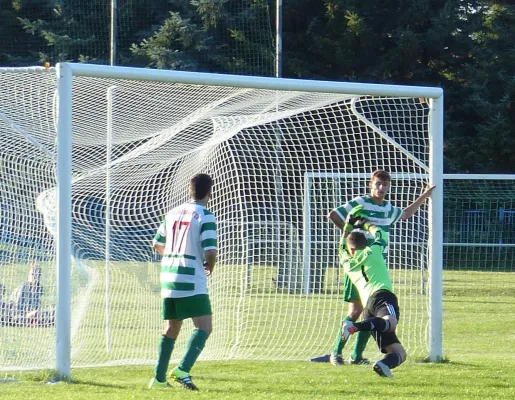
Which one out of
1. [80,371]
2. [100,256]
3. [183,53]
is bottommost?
[80,371]

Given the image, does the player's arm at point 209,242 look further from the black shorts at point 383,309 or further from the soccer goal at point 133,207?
the black shorts at point 383,309

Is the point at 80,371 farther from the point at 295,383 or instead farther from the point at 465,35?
the point at 465,35

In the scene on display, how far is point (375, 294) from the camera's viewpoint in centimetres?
828

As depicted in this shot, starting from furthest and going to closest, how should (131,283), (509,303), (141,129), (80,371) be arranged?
(509,303)
(131,283)
(141,129)
(80,371)

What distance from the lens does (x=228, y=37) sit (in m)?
30.6

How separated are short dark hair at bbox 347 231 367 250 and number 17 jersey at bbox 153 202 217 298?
1.18 m

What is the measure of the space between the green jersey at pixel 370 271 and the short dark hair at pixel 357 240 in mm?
47

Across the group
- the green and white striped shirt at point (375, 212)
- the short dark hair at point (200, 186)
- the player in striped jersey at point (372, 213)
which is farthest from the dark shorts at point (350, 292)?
the short dark hair at point (200, 186)

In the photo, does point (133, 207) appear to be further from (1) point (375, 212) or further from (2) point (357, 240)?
(2) point (357, 240)

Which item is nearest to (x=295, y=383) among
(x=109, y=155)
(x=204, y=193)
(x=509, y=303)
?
(x=204, y=193)

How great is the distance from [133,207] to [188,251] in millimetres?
4178

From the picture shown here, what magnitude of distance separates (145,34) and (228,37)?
260 centimetres

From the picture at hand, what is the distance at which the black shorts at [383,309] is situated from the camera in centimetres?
815

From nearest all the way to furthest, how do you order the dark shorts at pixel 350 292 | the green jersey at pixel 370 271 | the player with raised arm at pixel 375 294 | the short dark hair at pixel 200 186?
the short dark hair at pixel 200 186 < the player with raised arm at pixel 375 294 < the green jersey at pixel 370 271 < the dark shorts at pixel 350 292
